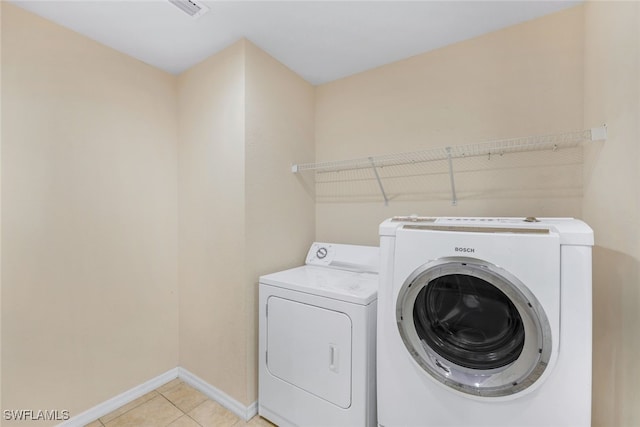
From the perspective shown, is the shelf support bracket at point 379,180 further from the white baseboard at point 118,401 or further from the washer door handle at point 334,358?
the white baseboard at point 118,401

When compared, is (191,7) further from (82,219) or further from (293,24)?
(82,219)

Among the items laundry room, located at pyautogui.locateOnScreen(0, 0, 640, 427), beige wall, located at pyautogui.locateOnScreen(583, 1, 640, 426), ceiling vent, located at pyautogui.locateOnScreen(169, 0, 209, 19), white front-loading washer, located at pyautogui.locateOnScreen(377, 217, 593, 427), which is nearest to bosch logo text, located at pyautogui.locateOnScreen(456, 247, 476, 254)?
white front-loading washer, located at pyautogui.locateOnScreen(377, 217, 593, 427)

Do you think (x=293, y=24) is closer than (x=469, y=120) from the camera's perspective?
Yes

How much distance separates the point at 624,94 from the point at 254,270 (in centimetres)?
195

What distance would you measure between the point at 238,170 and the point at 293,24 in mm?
953

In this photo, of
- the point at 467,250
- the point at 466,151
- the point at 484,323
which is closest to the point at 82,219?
the point at 467,250

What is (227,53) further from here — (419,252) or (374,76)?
(419,252)

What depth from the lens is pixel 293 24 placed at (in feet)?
5.45

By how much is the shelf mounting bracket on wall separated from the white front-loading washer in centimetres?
65

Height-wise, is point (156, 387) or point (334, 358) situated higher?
point (334, 358)

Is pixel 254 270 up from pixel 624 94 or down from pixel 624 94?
down

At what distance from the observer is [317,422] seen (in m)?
1.48

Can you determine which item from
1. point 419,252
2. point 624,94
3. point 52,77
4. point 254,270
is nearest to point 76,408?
point 254,270

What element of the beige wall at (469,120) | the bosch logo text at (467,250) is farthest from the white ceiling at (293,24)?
the bosch logo text at (467,250)
